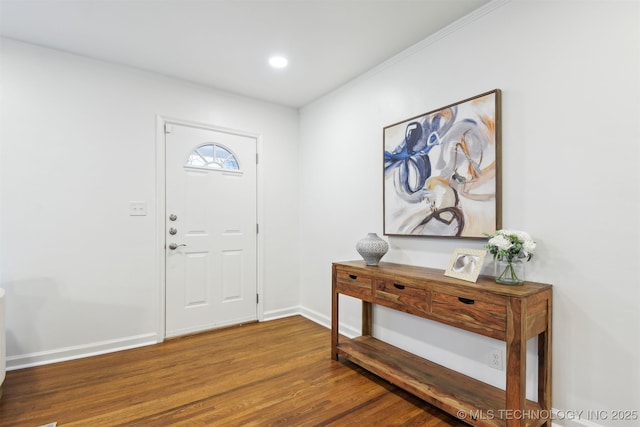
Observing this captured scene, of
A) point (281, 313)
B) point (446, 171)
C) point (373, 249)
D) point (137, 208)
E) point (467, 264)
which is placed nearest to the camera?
point (467, 264)

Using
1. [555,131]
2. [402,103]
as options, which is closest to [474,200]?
[555,131]

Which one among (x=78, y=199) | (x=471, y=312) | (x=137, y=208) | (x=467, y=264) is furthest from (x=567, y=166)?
(x=78, y=199)

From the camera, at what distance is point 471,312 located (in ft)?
5.56

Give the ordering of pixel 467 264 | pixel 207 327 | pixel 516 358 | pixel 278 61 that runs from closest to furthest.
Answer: pixel 516 358 < pixel 467 264 < pixel 278 61 < pixel 207 327

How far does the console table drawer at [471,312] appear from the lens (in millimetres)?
1573

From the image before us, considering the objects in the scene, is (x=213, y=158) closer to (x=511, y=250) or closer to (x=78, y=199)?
(x=78, y=199)

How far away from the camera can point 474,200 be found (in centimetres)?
205

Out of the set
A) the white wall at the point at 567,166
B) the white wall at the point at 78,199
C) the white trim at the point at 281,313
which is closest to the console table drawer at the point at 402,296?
the white wall at the point at 567,166

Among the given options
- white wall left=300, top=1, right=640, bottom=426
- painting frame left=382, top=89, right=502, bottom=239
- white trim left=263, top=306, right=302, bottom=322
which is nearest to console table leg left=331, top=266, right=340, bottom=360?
white wall left=300, top=1, right=640, bottom=426

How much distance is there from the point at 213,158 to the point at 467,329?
2.75 m

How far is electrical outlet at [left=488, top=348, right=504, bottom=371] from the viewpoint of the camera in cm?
193

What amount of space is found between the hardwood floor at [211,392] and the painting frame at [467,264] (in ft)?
2.70

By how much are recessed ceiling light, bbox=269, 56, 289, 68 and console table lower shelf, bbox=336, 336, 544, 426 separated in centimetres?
240

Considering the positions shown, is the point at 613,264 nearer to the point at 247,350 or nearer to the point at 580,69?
the point at 580,69
